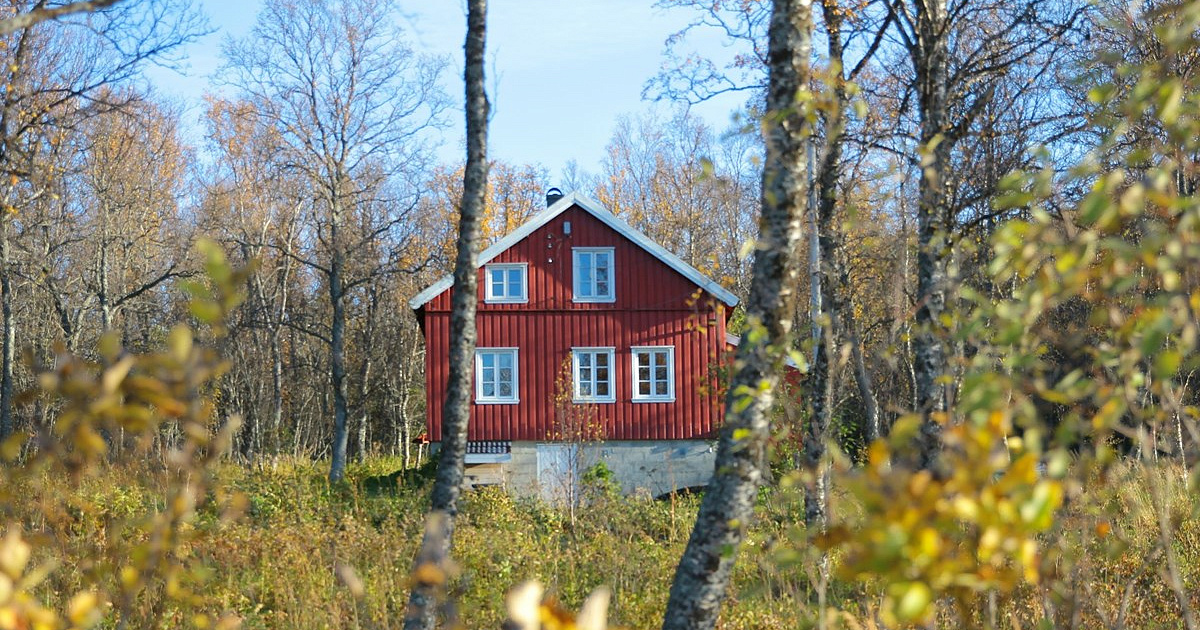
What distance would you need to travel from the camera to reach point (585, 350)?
22.0 metres

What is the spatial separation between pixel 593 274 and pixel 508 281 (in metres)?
1.76

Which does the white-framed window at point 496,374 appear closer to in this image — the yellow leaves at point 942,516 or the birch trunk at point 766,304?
the birch trunk at point 766,304

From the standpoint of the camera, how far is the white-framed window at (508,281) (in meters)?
21.9

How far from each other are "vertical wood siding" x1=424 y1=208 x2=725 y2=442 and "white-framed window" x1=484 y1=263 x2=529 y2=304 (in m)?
0.12

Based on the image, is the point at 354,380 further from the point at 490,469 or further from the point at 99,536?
the point at 99,536

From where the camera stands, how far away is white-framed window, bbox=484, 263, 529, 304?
2192cm

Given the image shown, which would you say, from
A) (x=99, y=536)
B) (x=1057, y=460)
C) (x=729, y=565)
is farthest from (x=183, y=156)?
(x=1057, y=460)

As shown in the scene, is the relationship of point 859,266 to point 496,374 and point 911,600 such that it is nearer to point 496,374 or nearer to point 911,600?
point 496,374

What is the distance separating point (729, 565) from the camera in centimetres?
551

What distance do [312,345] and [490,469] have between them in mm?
19452

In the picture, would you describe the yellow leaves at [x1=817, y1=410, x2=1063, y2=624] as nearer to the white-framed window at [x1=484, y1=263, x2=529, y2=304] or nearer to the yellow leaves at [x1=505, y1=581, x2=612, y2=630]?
the yellow leaves at [x1=505, y1=581, x2=612, y2=630]

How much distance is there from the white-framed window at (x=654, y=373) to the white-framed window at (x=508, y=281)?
2582mm

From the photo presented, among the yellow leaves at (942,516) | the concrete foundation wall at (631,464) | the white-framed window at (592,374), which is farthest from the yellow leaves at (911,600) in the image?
the white-framed window at (592,374)

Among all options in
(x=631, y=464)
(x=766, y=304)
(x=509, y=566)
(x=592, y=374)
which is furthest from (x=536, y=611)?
(x=592, y=374)
